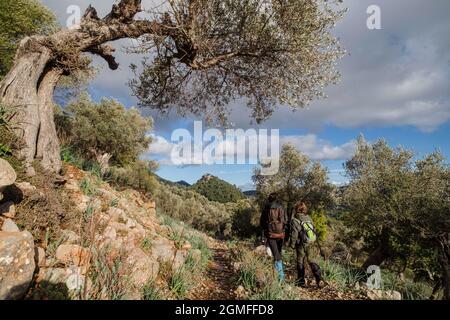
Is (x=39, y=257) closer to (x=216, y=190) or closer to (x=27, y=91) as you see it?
(x=27, y=91)

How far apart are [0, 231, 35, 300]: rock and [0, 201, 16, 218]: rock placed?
110 cm

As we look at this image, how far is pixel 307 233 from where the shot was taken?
7840mm

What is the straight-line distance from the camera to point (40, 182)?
6961 millimetres

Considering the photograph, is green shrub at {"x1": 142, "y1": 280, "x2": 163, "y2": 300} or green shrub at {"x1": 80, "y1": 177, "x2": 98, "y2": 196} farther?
green shrub at {"x1": 80, "y1": 177, "x2": 98, "y2": 196}

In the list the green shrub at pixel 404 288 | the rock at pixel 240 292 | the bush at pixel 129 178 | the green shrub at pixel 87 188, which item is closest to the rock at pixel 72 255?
the green shrub at pixel 87 188

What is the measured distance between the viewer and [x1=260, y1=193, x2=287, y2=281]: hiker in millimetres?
8023

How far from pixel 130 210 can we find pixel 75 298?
5.45m

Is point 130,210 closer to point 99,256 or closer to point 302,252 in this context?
point 99,256

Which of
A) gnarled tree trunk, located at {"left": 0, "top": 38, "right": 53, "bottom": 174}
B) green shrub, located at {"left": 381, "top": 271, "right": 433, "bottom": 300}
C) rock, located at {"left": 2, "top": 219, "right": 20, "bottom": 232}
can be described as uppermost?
gnarled tree trunk, located at {"left": 0, "top": 38, "right": 53, "bottom": 174}

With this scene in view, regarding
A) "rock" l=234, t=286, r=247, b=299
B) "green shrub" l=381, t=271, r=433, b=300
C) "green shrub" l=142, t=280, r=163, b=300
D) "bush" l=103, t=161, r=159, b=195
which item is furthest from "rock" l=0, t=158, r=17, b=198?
"green shrub" l=381, t=271, r=433, b=300

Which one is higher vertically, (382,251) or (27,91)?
(27,91)

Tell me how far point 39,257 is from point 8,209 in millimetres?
1144

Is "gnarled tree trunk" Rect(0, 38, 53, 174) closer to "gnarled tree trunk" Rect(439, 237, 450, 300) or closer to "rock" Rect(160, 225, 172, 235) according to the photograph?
"rock" Rect(160, 225, 172, 235)

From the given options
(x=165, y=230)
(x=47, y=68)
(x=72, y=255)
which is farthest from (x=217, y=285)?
(x=47, y=68)
